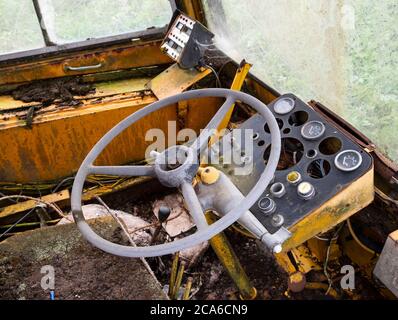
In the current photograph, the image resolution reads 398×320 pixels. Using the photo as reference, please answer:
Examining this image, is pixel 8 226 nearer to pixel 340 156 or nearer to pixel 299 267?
pixel 299 267

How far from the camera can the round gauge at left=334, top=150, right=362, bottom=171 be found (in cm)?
196

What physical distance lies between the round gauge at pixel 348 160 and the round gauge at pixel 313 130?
0.53 feet

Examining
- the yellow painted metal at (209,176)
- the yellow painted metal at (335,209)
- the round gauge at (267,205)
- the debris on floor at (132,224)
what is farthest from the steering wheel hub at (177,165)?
the debris on floor at (132,224)

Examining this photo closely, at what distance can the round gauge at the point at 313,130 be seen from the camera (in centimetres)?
214

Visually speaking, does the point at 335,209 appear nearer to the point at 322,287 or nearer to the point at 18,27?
the point at 322,287

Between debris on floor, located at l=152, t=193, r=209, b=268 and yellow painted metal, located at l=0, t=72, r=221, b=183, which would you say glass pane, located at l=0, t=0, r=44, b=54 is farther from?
debris on floor, located at l=152, t=193, r=209, b=268

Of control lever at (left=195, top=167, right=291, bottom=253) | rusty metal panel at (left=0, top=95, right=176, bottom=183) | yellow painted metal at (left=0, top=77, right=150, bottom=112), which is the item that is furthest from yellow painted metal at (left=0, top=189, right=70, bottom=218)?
control lever at (left=195, top=167, right=291, bottom=253)

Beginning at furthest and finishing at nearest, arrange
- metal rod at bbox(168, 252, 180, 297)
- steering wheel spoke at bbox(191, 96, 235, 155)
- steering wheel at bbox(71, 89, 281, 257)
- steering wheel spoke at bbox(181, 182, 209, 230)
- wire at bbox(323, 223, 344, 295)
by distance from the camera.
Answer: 1. wire at bbox(323, 223, 344, 295)
2. metal rod at bbox(168, 252, 180, 297)
3. steering wheel spoke at bbox(191, 96, 235, 155)
4. steering wheel spoke at bbox(181, 182, 209, 230)
5. steering wheel at bbox(71, 89, 281, 257)

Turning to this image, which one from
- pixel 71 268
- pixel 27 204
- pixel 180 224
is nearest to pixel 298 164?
pixel 180 224

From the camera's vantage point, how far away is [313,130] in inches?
85.4

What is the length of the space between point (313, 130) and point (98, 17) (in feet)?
5.27

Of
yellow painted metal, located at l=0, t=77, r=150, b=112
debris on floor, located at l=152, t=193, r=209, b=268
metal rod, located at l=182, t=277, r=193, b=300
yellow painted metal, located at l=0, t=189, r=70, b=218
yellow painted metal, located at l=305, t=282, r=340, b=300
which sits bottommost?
yellow painted metal, located at l=305, t=282, r=340, b=300

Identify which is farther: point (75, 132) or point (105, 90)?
point (105, 90)

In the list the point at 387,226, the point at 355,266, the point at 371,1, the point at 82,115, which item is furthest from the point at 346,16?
the point at 82,115
